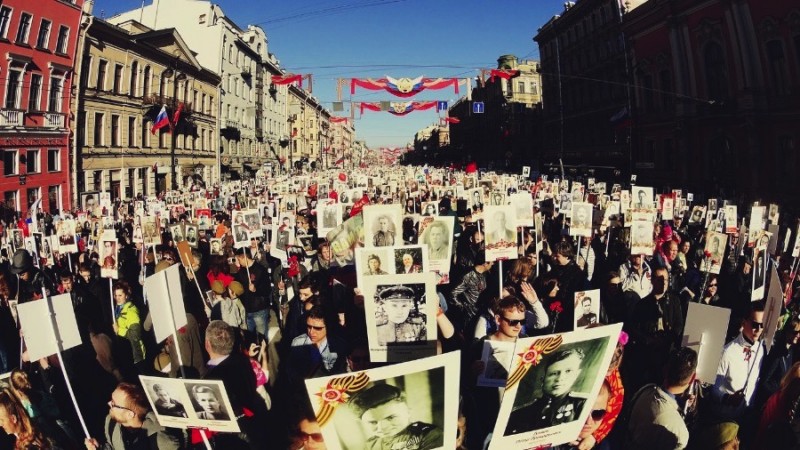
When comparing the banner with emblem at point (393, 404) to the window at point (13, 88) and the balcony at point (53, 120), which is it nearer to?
the window at point (13, 88)

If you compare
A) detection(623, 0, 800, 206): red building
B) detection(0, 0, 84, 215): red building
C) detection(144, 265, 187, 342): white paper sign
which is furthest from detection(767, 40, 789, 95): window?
detection(0, 0, 84, 215): red building

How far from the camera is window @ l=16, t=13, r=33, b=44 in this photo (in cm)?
2595

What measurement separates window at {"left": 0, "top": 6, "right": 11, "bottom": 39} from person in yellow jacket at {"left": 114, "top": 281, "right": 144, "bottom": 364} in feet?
87.9

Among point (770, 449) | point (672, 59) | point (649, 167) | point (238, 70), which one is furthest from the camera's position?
point (238, 70)

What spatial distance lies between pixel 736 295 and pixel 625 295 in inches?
97.1

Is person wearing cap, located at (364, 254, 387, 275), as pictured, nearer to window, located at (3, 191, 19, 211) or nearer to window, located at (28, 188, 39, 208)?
window, located at (3, 191, 19, 211)

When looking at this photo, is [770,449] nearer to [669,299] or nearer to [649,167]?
[669,299]

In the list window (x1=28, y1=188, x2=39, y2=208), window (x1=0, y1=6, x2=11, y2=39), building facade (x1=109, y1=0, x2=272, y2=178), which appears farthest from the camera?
building facade (x1=109, y1=0, x2=272, y2=178)

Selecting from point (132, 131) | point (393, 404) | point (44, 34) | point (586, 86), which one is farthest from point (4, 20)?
point (586, 86)

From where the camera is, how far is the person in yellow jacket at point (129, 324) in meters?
5.71

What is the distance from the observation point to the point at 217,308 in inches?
251

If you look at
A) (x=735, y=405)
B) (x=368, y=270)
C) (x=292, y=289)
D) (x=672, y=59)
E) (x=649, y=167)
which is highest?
(x=672, y=59)

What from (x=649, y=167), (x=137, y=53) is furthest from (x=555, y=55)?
(x=137, y=53)

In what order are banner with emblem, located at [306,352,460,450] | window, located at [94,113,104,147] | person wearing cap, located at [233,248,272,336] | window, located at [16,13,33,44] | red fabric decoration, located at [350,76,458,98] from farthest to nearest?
window, located at [94,113,104,147]
window, located at [16,13,33,44]
red fabric decoration, located at [350,76,458,98]
person wearing cap, located at [233,248,272,336]
banner with emblem, located at [306,352,460,450]
